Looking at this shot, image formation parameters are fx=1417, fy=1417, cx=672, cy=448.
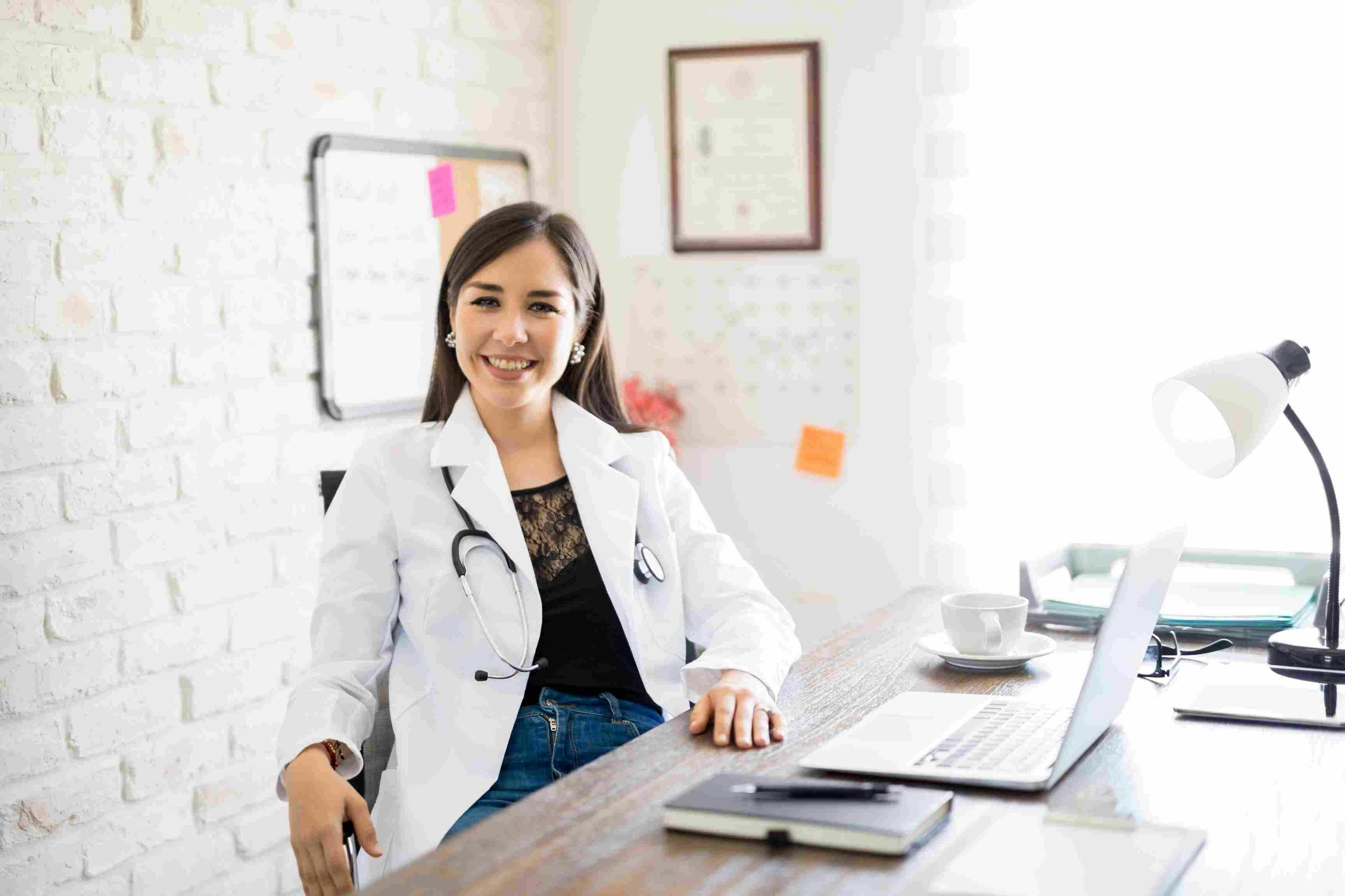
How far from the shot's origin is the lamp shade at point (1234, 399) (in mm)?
1547

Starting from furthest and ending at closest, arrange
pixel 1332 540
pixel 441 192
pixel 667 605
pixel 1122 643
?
pixel 441 192 < pixel 667 605 < pixel 1332 540 < pixel 1122 643

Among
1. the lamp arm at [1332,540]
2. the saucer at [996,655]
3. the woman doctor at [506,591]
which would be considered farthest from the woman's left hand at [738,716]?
the lamp arm at [1332,540]

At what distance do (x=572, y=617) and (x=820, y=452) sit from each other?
1437 mm

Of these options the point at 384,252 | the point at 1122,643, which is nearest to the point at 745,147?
the point at 384,252

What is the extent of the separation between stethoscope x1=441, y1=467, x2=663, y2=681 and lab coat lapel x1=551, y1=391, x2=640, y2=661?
0.05 feet

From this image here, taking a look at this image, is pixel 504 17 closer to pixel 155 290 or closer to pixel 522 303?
pixel 155 290

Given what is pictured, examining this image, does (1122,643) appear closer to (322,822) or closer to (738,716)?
(738,716)

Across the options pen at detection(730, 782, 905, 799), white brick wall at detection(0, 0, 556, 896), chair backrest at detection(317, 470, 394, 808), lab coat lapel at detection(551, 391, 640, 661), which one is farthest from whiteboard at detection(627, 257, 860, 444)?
pen at detection(730, 782, 905, 799)

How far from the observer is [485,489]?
1.88 m

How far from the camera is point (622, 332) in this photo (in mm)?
3363

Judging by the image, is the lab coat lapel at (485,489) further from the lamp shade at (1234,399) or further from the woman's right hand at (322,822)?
the lamp shade at (1234,399)

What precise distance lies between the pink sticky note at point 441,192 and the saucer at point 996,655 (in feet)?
5.09

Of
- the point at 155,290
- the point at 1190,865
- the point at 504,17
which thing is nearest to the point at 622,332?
the point at 504,17

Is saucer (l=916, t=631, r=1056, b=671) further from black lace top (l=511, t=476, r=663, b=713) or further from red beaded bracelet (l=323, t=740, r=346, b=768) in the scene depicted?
red beaded bracelet (l=323, t=740, r=346, b=768)
